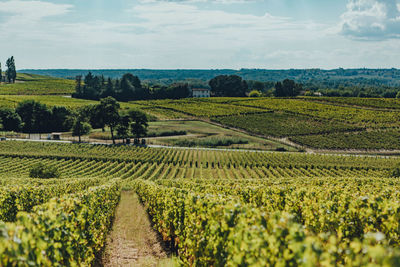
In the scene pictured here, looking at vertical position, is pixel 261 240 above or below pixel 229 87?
below

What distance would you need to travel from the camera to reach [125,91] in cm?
15625

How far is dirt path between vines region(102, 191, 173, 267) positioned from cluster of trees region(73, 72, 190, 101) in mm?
137516

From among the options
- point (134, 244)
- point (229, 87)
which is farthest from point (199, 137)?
point (229, 87)

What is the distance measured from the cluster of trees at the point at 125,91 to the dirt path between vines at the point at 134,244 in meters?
138

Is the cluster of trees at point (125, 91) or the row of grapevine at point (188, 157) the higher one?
the cluster of trees at point (125, 91)

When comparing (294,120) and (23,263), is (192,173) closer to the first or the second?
(23,263)

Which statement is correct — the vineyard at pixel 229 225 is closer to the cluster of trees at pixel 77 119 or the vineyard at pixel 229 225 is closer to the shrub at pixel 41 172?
the shrub at pixel 41 172

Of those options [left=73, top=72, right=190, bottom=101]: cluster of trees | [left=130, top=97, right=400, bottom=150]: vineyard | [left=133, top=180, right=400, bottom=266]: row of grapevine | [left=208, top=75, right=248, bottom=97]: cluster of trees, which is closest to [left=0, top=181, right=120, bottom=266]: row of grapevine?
[left=133, top=180, right=400, bottom=266]: row of grapevine

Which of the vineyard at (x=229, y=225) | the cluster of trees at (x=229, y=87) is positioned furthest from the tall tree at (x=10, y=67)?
the vineyard at (x=229, y=225)

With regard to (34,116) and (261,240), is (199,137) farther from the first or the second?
(261,240)

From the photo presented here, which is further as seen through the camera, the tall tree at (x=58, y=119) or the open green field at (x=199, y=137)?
the tall tree at (x=58, y=119)

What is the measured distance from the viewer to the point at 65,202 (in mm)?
10539

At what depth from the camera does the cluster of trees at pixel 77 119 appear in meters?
81.9

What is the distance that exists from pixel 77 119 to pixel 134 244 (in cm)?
7196
